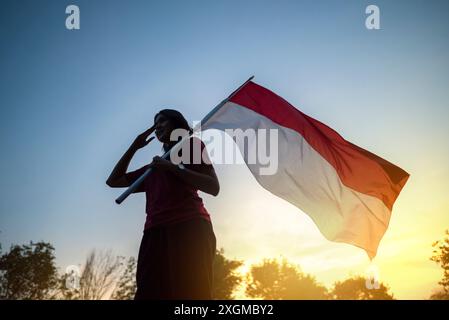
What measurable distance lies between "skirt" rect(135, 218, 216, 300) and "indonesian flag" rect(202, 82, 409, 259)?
4.86 ft

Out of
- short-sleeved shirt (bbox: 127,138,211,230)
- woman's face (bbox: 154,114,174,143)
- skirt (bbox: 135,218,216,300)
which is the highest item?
woman's face (bbox: 154,114,174,143)

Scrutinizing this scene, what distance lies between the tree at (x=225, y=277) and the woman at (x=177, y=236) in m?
32.0

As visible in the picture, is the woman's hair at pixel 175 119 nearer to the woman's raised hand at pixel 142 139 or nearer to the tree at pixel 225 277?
the woman's raised hand at pixel 142 139

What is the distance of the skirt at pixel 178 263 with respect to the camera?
2.88 metres

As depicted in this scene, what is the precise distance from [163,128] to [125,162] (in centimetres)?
61

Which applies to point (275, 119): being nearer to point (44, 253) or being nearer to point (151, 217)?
point (151, 217)

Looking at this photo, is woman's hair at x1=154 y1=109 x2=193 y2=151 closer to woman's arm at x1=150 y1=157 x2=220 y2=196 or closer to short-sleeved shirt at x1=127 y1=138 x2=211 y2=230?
short-sleeved shirt at x1=127 y1=138 x2=211 y2=230

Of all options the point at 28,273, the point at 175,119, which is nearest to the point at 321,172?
the point at 175,119

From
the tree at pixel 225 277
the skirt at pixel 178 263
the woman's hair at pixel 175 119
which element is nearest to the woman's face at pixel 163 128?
the woman's hair at pixel 175 119

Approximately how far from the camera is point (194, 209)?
9.98ft

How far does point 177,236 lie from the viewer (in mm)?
2945

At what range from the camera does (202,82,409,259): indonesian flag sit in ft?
14.3

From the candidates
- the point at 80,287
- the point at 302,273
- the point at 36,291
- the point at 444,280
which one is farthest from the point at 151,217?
the point at 302,273

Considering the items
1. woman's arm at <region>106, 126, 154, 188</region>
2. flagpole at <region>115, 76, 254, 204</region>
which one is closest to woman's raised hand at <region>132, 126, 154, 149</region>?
woman's arm at <region>106, 126, 154, 188</region>
